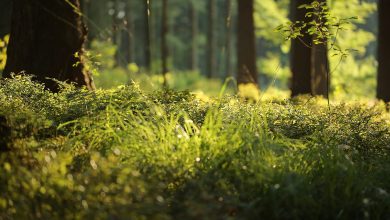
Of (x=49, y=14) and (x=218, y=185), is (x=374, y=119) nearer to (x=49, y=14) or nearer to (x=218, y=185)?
(x=218, y=185)

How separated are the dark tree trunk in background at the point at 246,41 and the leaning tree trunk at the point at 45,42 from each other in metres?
8.25

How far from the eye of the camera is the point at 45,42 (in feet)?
24.1

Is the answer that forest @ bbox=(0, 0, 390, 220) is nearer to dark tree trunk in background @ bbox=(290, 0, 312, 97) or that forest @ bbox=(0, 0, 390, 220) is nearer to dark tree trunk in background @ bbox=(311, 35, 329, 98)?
dark tree trunk in background @ bbox=(290, 0, 312, 97)

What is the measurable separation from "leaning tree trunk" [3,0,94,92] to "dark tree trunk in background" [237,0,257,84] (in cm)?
825

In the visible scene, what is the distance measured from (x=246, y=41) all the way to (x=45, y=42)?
9.40 metres

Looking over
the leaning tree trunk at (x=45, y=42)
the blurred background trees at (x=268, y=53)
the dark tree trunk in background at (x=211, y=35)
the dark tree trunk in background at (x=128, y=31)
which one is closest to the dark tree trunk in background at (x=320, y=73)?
the blurred background trees at (x=268, y=53)

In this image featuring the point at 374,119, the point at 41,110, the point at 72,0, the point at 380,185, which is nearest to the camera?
the point at 380,185

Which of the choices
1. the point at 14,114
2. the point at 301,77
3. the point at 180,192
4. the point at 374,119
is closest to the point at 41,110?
the point at 14,114

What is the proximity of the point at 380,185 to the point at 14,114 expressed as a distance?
335 centimetres

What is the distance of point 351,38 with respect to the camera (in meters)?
22.6

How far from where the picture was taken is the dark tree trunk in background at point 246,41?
605 inches

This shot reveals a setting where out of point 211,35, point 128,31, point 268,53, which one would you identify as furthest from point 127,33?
point 128,31

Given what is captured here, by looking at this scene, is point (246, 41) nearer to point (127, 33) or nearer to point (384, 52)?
point (384, 52)

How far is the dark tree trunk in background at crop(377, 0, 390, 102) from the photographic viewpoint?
435 inches
